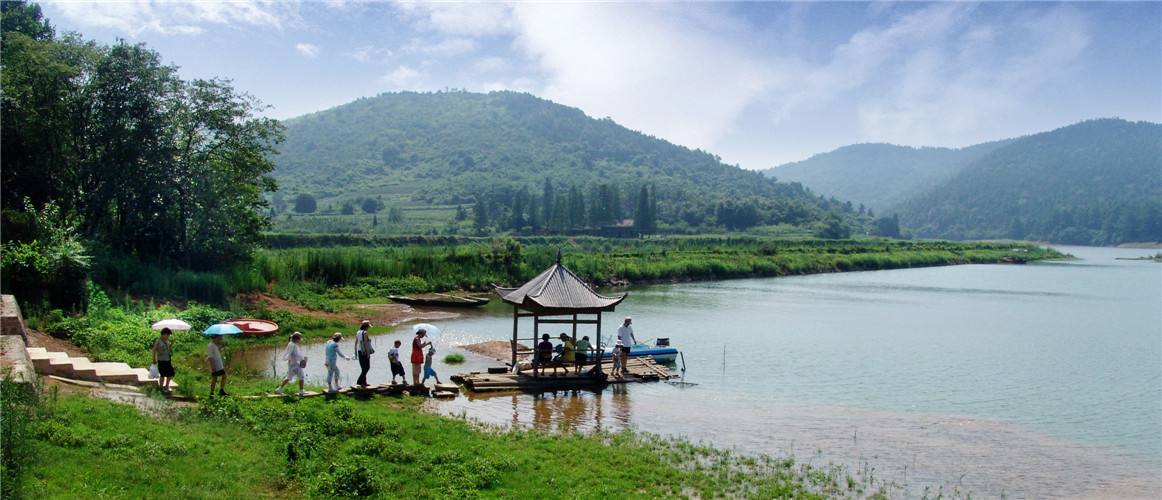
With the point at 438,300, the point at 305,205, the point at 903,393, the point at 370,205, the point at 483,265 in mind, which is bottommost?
the point at 903,393

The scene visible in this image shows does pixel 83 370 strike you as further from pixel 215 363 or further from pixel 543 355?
pixel 543 355

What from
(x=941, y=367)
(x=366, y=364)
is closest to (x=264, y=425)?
(x=366, y=364)

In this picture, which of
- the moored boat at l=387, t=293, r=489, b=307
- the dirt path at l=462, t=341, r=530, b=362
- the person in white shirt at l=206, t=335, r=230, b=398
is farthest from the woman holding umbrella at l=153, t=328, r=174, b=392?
the moored boat at l=387, t=293, r=489, b=307

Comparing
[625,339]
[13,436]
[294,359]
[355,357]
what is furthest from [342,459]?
[625,339]

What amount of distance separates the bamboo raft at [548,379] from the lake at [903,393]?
1.53 feet

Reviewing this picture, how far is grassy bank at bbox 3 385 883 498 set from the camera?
9680 millimetres

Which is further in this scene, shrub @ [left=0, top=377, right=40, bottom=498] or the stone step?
the stone step

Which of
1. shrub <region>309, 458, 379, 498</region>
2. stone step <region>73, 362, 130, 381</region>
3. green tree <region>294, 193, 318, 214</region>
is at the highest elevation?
green tree <region>294, 193, 318, 214</region>

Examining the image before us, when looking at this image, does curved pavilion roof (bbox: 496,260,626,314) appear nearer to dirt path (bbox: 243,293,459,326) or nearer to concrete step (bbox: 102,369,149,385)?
concrete step (bbox: 102,369,149,385)

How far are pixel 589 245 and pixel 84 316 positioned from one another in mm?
80936

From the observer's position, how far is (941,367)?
89.5ft

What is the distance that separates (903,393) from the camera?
894 inches

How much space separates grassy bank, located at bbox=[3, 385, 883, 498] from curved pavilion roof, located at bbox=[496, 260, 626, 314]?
5.63 meters

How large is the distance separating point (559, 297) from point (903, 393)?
423 inches
